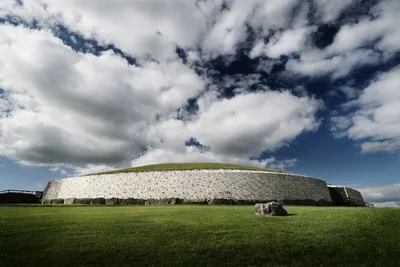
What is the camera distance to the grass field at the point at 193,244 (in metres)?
10.9

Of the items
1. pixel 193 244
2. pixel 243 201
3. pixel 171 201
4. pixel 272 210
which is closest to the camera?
pixel 193 244

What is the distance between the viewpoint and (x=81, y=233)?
1363cm

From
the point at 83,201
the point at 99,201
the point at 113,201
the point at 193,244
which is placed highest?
the point at 83,201

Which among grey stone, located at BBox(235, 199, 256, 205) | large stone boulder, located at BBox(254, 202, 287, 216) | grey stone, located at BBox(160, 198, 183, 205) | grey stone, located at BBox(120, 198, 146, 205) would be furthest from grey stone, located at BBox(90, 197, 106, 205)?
large stone boulder, located at BBox(254, 202, 287, 216)

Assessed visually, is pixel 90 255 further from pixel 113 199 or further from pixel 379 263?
pixel 113 199

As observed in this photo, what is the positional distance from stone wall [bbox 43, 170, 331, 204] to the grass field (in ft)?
101

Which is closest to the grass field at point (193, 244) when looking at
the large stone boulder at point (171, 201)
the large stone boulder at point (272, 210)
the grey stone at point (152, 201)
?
the large stone boulder at point (272, 210)

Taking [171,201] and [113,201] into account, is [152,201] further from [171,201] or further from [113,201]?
[113,201]

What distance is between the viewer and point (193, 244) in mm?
12445

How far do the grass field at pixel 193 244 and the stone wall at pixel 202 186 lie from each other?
101 ft

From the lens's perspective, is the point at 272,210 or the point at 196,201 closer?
the point at 272,210

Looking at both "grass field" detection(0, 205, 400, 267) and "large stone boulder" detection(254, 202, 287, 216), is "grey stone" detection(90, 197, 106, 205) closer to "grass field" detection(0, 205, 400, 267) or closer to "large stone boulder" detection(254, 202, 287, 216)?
"grass field" detection(0, 205, 400, 267)

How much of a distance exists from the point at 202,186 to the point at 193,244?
120ft

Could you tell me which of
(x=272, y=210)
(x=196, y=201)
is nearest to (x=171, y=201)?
(x=196, y=201)
